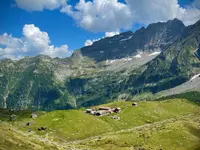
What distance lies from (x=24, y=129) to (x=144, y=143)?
85.2m

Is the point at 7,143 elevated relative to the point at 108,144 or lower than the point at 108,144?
elevated

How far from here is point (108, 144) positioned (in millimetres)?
138375

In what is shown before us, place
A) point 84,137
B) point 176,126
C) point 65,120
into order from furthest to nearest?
1. point 65,120
2. point 84,137
3. point 176,126

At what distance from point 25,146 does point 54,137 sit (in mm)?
88916

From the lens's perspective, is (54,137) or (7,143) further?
(54,137)

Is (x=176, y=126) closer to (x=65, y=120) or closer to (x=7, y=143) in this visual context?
(x=65, y=120)

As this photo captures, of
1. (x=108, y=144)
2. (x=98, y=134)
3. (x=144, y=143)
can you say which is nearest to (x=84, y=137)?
(x=98, y=134)

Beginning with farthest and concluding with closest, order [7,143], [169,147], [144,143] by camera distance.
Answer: [144,143] → [169,147] → [7,143]

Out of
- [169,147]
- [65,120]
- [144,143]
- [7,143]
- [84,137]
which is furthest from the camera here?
[65,120]

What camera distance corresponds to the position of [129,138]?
14675 cm

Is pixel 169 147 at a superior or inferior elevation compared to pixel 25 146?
inferior

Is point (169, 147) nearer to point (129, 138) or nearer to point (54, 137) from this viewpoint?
point (129, 138)

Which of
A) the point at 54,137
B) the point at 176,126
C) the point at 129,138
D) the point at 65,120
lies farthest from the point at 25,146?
the point at 65,120

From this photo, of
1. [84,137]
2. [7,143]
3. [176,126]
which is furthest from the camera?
[84,137]
